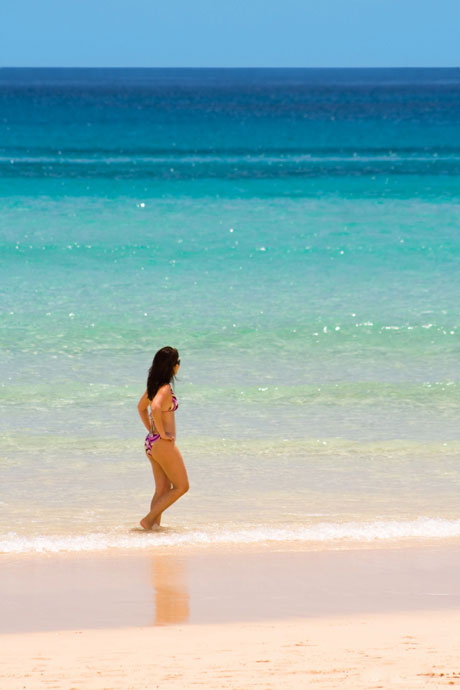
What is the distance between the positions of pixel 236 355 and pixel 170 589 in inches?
265

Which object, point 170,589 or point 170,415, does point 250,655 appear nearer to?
point 170,589

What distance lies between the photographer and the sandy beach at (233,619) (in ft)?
16.2

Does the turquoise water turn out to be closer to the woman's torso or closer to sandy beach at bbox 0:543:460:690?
sandy beach at bbox 0:543:460:690

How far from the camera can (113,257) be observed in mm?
20250

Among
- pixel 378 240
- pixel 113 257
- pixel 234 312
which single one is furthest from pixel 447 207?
pixel 234 312

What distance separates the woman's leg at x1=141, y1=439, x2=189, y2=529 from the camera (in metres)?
7.39

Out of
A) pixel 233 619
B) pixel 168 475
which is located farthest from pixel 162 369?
pixel 233 619

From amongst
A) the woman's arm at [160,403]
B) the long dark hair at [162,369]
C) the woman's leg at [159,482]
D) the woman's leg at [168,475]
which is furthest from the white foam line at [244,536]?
the long dark hair at [162,369]

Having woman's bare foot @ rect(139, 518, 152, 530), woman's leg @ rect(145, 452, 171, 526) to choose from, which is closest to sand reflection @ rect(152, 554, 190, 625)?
woman's bare foot @ rect(139, 518, 152, 530)

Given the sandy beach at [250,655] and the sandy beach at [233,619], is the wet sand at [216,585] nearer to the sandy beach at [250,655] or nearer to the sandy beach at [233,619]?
the sandy beach at [233,619]

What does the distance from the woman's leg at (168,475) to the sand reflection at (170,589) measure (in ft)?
1.55

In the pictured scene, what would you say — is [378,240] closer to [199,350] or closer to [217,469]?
[199,350]

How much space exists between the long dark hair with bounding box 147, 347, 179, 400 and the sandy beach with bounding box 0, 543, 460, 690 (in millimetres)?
1112

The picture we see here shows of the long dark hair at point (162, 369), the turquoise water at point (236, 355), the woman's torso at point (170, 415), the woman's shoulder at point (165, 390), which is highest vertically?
the long dark hair at point (162, 369)
